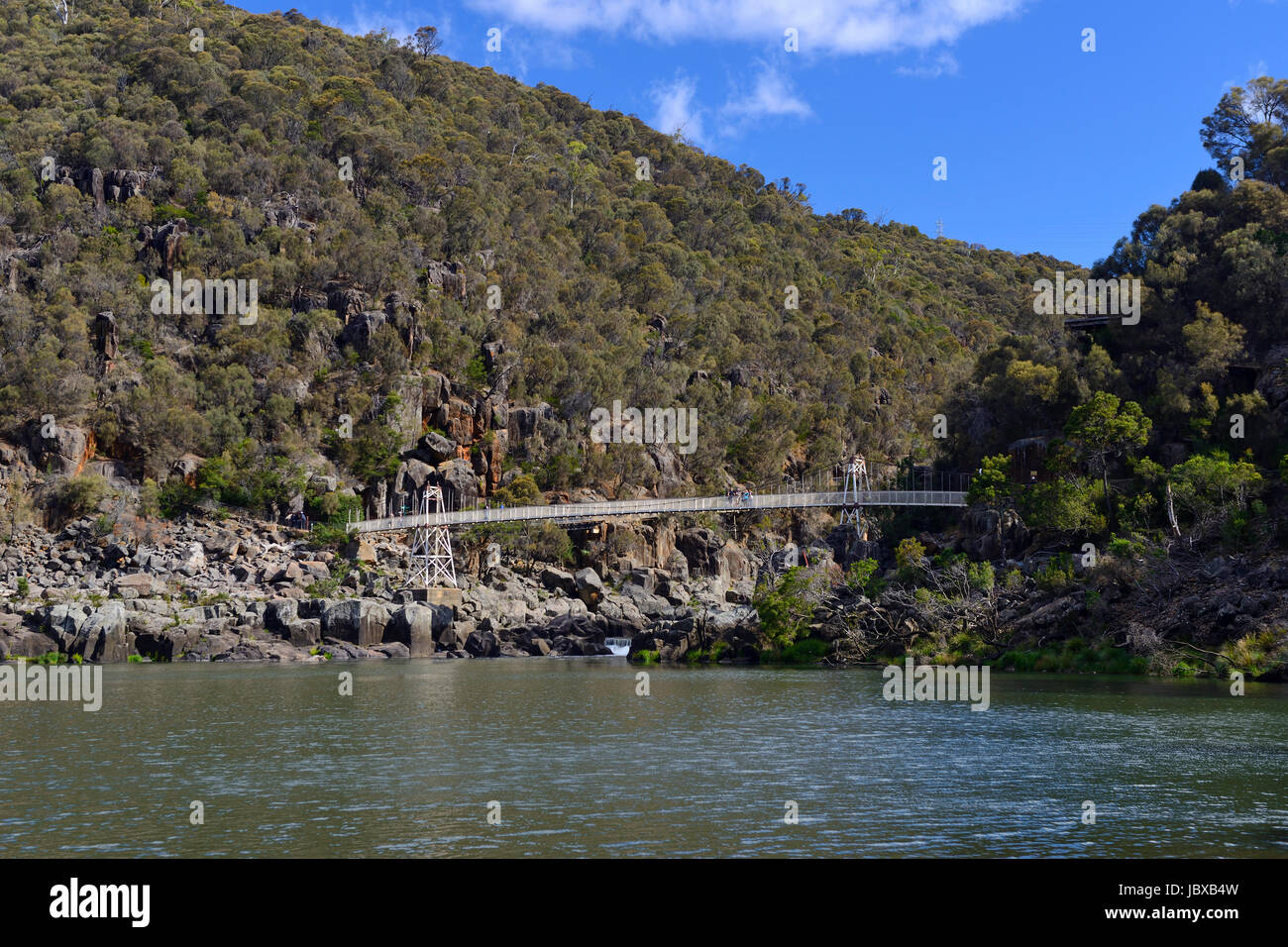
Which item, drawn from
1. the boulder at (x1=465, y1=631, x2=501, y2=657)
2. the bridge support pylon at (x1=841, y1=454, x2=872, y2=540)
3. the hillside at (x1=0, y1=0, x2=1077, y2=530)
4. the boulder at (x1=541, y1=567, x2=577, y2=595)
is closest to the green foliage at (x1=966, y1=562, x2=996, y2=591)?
the boulder at (x1=465, y1=631, x2=501, y2=657)

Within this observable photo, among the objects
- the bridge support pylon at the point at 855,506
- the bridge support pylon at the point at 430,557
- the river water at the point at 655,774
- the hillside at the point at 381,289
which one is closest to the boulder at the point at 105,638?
the bridge support pylon at the point at 430,557

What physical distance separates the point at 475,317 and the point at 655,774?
6589 centimetres

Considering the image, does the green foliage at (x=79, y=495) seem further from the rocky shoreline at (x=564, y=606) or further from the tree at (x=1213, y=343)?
the tree at (x=1213, y=343)

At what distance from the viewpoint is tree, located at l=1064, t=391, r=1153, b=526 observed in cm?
4719

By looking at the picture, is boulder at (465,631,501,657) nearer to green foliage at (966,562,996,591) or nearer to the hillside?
the hillside

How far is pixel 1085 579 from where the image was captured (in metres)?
38.6

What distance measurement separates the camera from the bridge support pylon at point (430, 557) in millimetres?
57375

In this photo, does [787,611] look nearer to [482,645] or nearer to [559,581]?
[482,645]

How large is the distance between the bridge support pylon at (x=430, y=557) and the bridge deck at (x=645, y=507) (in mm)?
468

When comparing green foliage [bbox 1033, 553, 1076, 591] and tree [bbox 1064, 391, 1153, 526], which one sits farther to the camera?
tree [bbox 1064, 391, 1153, 526]

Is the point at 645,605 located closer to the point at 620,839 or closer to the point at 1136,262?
the point at 1136,262

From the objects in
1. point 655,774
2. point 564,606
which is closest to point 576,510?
point 564,606

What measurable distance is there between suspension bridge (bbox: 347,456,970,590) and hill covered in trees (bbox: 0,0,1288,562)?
298 cm
